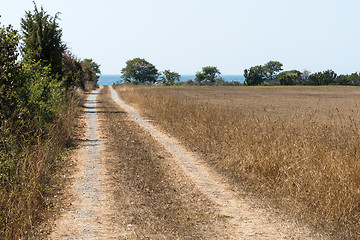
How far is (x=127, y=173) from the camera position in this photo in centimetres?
932

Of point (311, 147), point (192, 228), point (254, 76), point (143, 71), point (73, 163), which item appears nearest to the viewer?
point (192, 228)

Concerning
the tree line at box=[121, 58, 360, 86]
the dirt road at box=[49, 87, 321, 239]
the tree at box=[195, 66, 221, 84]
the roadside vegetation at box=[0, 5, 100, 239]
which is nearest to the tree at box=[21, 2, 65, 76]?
the roadside vegetation at box=[0, 5, 100, 239]

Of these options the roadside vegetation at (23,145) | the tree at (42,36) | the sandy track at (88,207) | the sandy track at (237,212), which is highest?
the tree at (42,36)

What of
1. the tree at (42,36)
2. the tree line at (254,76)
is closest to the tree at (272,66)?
the tree line at (254,76)

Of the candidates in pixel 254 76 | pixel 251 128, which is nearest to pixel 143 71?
pixel 254 76

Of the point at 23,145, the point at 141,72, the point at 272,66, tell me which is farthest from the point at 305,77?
the point at 23,145

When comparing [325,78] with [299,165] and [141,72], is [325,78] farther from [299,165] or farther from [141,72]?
[299,165]

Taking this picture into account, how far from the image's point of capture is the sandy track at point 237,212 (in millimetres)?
5664

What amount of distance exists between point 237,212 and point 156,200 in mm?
1606

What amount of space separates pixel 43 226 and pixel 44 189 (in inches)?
75.8

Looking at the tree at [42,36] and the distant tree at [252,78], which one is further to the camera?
the distant tree at [252,78]

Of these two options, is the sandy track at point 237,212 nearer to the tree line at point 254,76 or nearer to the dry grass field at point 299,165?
the dry grass field at point 299,165

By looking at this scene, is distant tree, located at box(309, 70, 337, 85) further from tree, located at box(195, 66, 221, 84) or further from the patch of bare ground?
the patch of bare ground

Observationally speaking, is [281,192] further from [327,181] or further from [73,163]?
[73,163]
